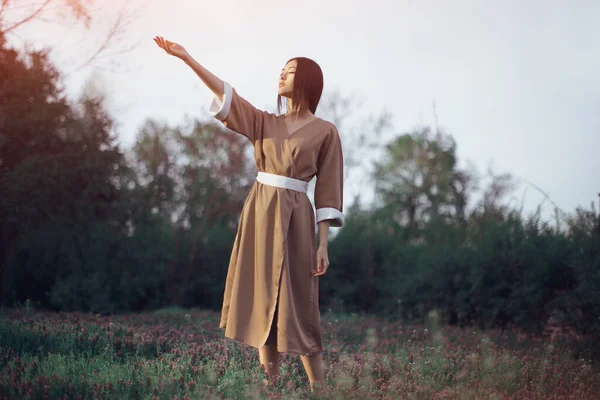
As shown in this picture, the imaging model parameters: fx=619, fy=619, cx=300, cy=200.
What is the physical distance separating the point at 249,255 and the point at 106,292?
24.7ft

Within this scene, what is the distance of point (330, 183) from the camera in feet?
12.6

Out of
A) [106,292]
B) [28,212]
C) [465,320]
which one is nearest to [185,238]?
[106,292]

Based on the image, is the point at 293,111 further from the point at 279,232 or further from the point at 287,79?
the point at 279,232

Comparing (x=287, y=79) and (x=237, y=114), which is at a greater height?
(x=287, y=79)

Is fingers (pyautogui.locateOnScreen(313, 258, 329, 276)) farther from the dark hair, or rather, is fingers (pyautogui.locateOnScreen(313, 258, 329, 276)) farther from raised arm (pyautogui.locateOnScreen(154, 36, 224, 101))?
raised arm (pyautogui.locateOnScreen(154, 36, 224, 101))

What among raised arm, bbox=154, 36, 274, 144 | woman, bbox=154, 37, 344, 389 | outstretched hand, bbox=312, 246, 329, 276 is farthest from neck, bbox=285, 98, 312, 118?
outstretched hand, bbox=312, 246, 329, 276

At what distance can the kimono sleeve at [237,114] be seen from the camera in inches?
145

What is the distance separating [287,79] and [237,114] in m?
0.39

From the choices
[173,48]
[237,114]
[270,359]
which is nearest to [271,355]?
[270,359]

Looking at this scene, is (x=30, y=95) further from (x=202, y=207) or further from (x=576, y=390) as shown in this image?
(x=576, y=390)

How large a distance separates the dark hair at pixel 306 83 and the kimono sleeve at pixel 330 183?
24 centimetres

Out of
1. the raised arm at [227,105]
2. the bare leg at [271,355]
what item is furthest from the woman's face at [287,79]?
the bare leg at [271,355]

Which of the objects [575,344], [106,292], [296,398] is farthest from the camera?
[106,292]

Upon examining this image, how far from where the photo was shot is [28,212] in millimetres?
9516
